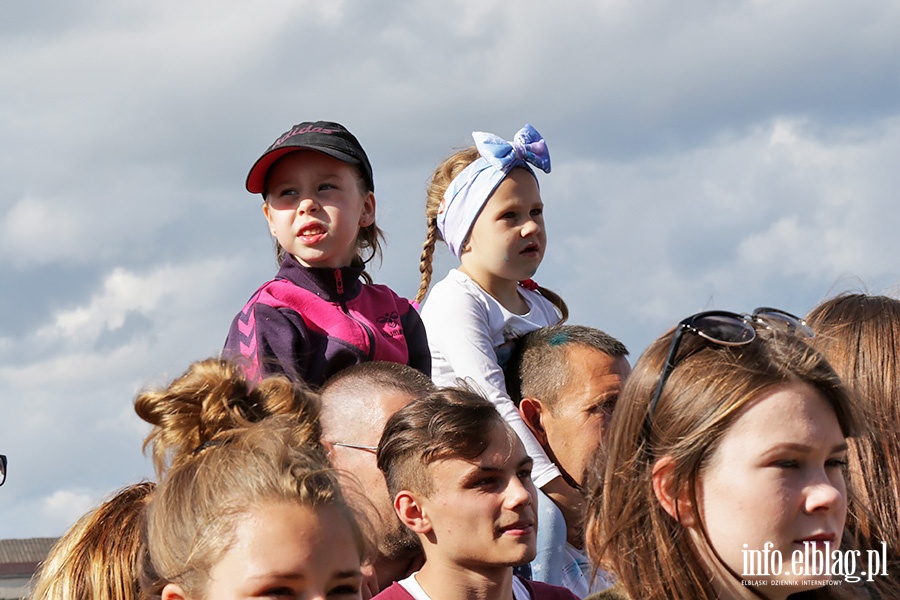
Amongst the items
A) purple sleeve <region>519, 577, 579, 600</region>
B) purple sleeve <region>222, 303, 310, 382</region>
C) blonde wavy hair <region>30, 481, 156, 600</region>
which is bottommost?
blonde wavy hair <region>30, 481, 156, 600</region>

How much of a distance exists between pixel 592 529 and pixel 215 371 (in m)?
1.08

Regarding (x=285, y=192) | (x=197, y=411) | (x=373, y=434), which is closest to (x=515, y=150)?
(x=285, y=192)

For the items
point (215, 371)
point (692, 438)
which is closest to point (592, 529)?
point (692, 438)

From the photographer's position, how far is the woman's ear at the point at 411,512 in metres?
3.94

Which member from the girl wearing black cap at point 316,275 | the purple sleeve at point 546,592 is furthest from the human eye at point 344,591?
the girl wearing black cap at point 316,275

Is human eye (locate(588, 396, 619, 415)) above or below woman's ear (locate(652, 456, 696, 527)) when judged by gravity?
Answer: above

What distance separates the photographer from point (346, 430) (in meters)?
4.44

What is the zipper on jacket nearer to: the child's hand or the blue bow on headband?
the child's hand

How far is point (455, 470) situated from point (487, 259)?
81.3 inches

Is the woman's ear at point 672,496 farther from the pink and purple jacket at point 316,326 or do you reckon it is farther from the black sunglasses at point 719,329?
the pink and purple jacket at point 316,326

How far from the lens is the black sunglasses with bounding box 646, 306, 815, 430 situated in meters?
2.98

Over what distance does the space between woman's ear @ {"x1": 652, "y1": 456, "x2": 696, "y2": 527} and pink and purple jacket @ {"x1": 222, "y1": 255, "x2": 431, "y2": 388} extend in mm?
2031

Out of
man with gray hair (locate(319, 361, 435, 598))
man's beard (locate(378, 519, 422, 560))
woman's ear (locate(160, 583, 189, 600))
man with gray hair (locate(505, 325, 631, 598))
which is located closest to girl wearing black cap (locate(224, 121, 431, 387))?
man with gray hair (locate(319, 361, 435, 598))

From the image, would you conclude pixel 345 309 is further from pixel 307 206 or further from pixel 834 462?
pixel 834 462
